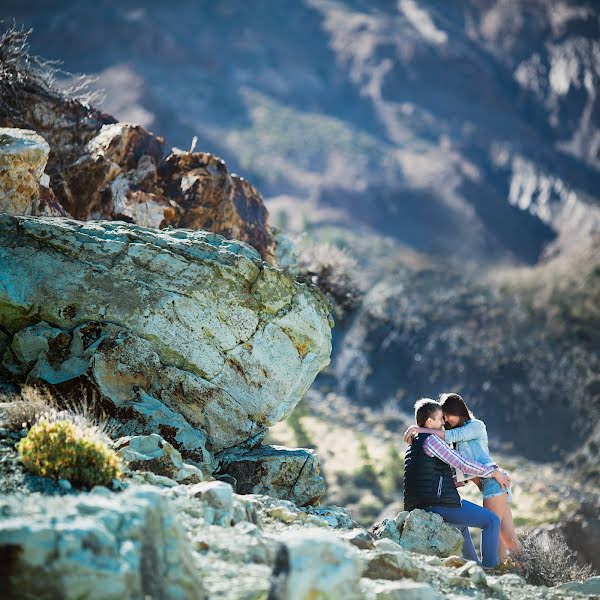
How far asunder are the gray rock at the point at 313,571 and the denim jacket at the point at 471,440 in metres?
4.94

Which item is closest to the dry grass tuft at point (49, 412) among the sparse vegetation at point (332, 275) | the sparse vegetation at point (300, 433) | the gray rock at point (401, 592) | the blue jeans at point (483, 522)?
the gray rock at point (401, 592)

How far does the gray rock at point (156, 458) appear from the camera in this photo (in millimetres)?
10008

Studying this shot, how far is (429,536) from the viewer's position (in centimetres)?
1098

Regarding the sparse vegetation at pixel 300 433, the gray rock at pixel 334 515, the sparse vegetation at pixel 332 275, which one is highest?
the sparse vegetation at pixel 332 275

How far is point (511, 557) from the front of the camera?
11445 mm

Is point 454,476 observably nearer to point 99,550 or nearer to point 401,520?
point 401,520

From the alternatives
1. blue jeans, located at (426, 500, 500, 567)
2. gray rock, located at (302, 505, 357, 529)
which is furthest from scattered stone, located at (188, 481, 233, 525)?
blue jeans, located at (426, 500, 500, 567)

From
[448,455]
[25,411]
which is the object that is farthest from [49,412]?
[448,455]

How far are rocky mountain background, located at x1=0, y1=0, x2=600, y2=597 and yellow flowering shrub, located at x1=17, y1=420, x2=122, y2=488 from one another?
0.34 metres

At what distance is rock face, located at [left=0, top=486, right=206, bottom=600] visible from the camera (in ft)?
19.9

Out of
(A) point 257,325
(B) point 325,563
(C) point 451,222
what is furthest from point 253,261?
(C) point 451,222

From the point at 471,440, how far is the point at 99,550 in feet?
21.6

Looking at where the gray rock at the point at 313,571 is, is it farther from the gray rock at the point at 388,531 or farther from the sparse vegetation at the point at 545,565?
the sparse vegetation at the point at 545,565

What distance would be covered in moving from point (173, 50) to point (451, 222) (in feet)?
197
